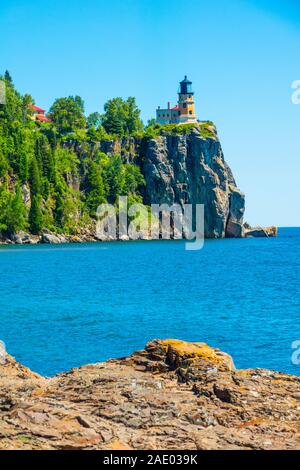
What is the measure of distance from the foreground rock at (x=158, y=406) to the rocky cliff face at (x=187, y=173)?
161 meters

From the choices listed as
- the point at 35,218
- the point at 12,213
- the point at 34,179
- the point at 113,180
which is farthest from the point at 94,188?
the point at 12,213

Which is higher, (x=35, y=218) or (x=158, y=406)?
(x=35, y=218)

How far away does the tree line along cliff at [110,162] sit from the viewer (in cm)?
15288

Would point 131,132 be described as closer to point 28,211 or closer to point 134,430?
point 28,211

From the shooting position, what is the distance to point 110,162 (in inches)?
6900

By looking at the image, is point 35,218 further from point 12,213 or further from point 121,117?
point 121,117

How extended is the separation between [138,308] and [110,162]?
124946mm

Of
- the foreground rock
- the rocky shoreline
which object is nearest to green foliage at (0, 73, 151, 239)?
the rocky shoreline

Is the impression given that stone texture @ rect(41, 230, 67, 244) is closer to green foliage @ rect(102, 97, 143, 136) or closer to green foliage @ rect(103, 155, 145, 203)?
green foliage @ rect(103, 155, 145, 203)

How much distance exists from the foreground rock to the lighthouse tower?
588ft

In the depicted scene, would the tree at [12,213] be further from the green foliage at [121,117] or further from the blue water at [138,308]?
the green foliage at [121,117]

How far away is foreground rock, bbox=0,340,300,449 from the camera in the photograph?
41.4ft

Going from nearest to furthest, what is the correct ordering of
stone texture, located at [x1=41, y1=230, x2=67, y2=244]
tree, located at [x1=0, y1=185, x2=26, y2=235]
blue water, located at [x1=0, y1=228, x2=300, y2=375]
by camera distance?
blue water, located at [x1=0, y1=228, x2=300, y2=375] → tree, located at [x1=0, y1=185, x2=26, y2=235] → stone texture, located at [x1=41, y1=230, x2=67, y2=244]
